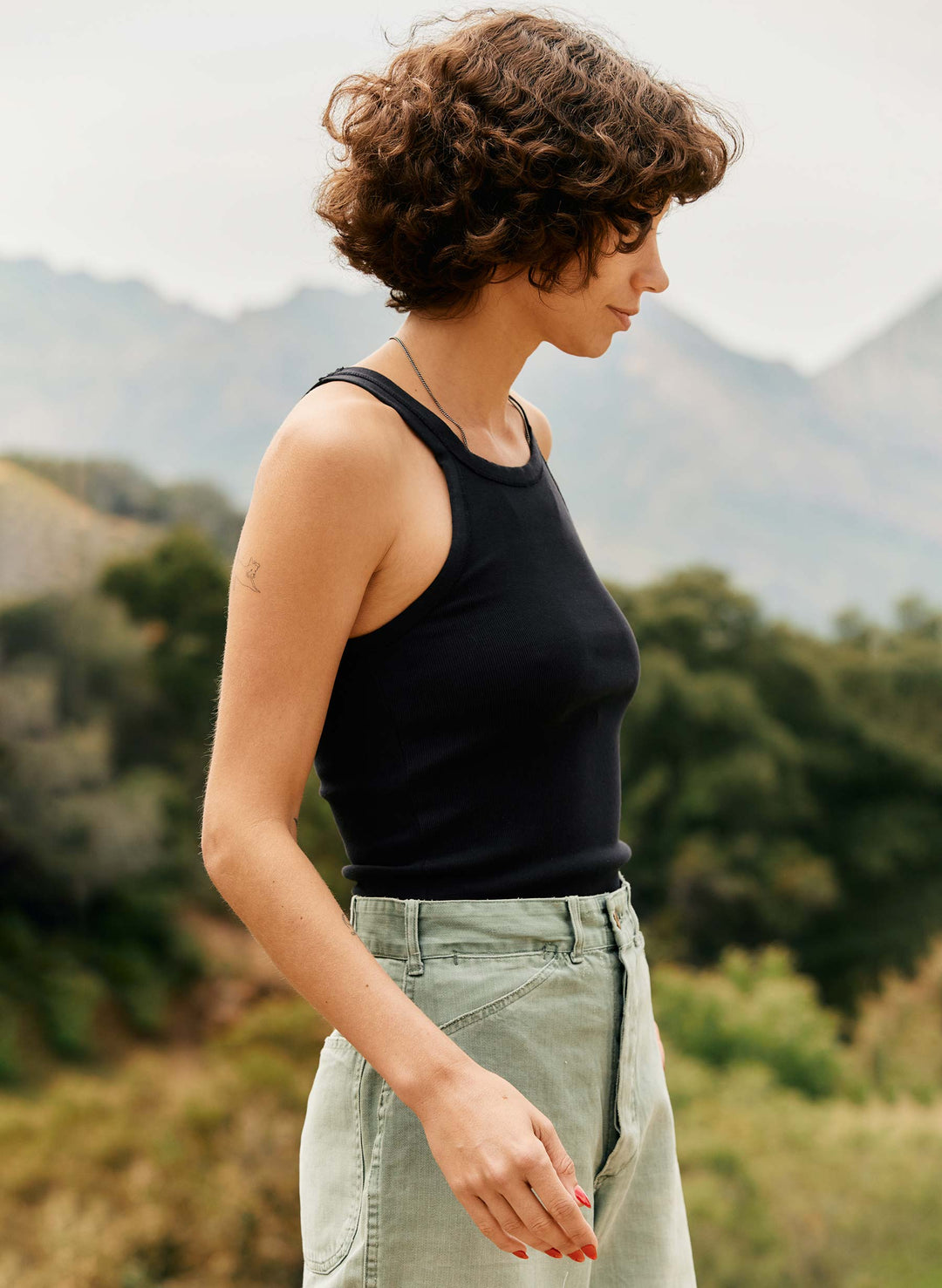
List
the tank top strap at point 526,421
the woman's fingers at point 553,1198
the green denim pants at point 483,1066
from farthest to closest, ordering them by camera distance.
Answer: the tank top strap at point 526,421 → the green denim pants at point 483,1066 → the woman's fingers at point 553,1198

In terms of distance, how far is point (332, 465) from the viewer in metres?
0.58

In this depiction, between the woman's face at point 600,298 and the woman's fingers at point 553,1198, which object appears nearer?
the woman's fingers at point 553,1198

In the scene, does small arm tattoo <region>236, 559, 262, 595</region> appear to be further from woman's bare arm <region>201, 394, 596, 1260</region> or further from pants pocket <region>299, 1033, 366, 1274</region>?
pants pocket <region>299, 1033, 366, 1274</region>

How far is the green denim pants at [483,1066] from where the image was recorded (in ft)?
2.01

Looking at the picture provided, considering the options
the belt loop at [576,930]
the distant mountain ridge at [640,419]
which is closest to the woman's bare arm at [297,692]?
the belt loop at [576,930]

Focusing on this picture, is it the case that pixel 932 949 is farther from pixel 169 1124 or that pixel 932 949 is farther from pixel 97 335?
pixel 97 335

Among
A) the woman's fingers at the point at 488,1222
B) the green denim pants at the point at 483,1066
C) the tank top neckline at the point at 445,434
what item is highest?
the tank top neckline at the point at 445,434

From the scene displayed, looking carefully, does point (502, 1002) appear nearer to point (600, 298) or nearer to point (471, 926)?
point (471, 926)

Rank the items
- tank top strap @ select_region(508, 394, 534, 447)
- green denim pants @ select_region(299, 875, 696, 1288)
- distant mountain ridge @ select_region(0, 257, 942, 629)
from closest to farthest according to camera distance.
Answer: green denim pants @ select_region(299, 875, 696, 1288), tank top strap @ select_region(508, 394, 534, 447), distant mountain ridge @ select_region(0, 257, 942, 629)

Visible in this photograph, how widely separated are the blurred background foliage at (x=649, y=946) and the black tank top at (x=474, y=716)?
3.35 metres

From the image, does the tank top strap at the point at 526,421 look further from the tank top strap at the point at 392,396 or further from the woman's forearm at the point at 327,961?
the woman's forearm at the point at 327,961

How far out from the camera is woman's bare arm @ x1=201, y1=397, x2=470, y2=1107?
55 cm

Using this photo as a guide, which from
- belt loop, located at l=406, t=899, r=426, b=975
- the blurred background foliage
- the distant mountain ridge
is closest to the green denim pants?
belt loop, located at l=406, t=899, r=426, b=975

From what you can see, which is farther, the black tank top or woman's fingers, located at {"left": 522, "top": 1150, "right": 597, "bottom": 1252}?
the black tank top
